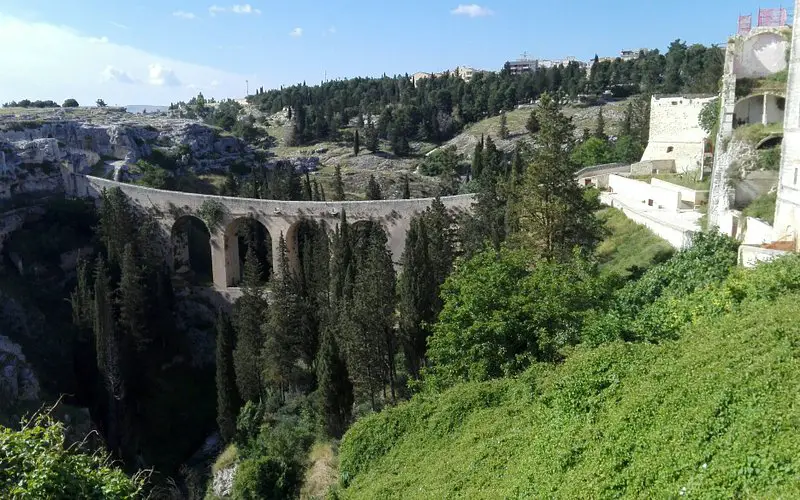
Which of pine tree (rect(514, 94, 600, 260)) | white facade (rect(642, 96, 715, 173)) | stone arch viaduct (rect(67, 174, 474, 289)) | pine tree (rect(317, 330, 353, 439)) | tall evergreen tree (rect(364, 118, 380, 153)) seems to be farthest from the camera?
tall evergreen tree (rect(364, 118, 380, 153))

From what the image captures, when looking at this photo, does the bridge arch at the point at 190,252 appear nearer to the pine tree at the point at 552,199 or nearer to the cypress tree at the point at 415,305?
the cypress tree at the point at 415,305

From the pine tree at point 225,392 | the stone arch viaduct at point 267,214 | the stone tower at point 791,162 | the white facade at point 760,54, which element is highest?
the white facade at point 760,54

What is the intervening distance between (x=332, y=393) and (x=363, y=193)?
38574mm

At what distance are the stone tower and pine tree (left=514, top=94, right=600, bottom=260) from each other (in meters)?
5.86

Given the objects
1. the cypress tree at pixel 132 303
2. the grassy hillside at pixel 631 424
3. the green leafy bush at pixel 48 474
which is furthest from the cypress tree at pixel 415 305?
the green leafy bush at pixel 48 474

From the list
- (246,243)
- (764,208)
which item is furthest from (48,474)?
(246,243)

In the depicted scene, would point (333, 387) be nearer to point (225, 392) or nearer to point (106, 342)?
point (225, 392)

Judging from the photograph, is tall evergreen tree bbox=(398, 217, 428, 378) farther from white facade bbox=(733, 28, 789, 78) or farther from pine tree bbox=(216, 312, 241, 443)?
white facade bbox=(733, 28, 789, 78)

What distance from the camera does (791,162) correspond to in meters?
16.2

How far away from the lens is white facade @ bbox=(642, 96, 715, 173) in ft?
116

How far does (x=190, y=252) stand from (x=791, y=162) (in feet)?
134

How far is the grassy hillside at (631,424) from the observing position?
21.9ft

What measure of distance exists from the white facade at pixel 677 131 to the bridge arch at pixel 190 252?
29.5 m

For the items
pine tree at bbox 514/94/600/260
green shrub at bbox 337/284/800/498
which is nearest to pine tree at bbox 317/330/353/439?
pine tree at bbox 514/94/600/260
